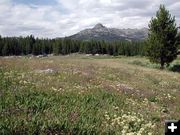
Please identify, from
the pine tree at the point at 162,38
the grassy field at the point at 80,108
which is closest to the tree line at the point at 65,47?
the pine tree at the point at 162,38

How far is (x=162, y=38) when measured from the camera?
55.8m

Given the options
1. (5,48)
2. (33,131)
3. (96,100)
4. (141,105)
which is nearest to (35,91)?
(96,100)

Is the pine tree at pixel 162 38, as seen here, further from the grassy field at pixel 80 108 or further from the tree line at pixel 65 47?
the tree line at pixel 65 47

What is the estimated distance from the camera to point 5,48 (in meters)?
156

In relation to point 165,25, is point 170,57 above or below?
below

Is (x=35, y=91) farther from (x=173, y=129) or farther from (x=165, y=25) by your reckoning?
(x=165, y=25)

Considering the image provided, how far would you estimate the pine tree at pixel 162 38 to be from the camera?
55562 millimetres

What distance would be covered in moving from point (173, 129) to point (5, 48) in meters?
155

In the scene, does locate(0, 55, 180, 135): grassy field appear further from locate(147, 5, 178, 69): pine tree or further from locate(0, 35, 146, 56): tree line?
locate(0, 35, 146, 56): tree line

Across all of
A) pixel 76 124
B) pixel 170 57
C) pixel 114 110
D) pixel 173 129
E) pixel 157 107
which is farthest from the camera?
pixel 170 57

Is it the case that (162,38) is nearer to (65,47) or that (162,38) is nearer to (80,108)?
(80,108)

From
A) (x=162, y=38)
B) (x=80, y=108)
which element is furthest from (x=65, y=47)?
(x=80, y=108)

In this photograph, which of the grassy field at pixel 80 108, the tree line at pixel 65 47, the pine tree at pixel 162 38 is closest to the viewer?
the grassy field at pixel 80 108

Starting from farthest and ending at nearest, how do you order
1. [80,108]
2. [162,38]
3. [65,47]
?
[65,47] < [162,38] < [80,108]
